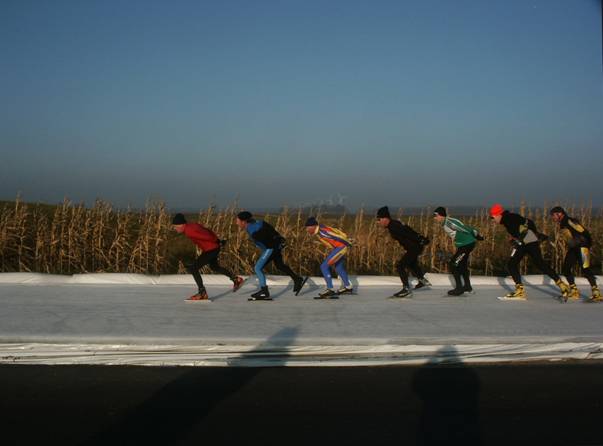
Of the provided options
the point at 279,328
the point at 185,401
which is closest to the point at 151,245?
the point at 279,328

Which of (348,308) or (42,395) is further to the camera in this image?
(348,308)

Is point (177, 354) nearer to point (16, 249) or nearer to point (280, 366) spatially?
point (280, 366)

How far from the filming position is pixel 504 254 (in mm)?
17781

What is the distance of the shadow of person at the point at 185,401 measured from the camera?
4094mm

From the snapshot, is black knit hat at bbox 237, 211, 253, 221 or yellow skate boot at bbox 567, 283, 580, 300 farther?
yellow skate boot at bbox 567, 283, 580, 300

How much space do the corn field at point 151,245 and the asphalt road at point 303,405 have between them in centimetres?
886

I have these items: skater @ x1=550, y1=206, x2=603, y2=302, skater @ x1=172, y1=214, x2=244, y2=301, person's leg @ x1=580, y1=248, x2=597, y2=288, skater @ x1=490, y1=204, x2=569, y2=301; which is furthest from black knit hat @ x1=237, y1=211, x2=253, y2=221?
person's leg @ x1=580, y1=248, x2=597, y2=288

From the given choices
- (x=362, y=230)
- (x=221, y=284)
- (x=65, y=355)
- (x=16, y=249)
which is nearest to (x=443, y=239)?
Result: (x=362, y=230)

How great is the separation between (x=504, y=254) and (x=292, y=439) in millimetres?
14893

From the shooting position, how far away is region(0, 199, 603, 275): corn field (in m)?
14.8

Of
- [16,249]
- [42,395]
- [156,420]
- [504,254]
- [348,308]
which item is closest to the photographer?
[156,420]

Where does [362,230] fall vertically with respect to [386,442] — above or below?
above

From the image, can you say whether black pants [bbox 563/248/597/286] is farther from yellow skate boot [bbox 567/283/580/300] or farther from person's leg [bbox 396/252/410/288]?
person's leg [bbox 396/252/410/288]

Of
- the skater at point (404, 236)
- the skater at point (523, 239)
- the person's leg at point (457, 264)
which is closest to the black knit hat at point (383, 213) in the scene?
the skater at point (404, 236)
